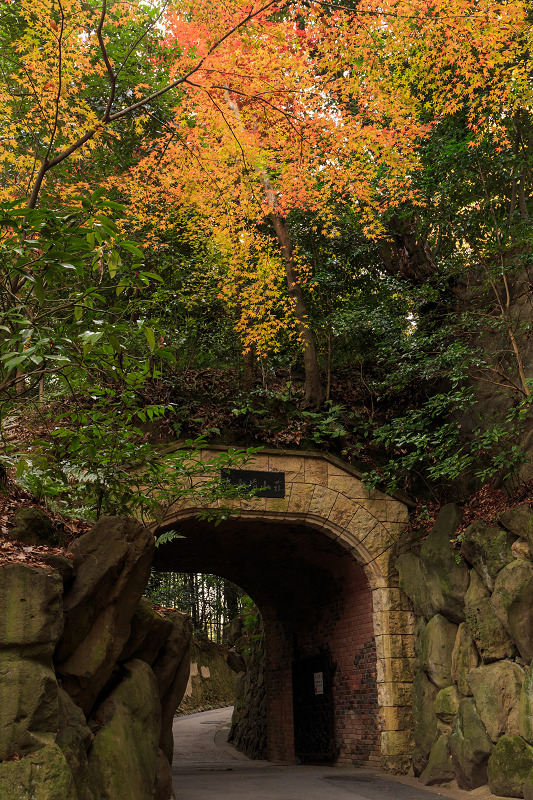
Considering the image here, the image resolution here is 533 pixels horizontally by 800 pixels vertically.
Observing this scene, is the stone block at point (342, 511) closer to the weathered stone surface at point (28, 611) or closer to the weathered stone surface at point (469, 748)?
the weathered stone surface at point (469, 748)

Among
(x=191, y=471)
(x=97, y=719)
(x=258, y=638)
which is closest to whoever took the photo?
(x=97, y=719)

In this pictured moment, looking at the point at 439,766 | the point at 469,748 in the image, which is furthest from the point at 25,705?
the point at 439,766

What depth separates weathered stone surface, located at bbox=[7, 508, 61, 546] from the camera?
5.25 metres

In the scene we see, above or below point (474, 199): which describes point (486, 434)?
below

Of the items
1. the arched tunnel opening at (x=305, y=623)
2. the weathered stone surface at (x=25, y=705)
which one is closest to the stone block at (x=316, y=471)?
the arched tunnel opening at (x=305, y=623)

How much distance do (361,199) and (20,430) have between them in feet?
21.6

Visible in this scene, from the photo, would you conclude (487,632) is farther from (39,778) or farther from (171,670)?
(39,778)

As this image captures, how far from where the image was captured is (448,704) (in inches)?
308

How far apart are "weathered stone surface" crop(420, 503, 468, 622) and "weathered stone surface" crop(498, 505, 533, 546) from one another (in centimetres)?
111

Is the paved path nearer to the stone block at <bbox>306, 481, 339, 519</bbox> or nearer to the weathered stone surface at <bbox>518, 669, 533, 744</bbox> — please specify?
the weathered stone surface at <bbox>518, 669, 533, 744</bbox>

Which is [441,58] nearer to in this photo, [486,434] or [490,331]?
[490,331]

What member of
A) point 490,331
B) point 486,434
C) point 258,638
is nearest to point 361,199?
point 490,331

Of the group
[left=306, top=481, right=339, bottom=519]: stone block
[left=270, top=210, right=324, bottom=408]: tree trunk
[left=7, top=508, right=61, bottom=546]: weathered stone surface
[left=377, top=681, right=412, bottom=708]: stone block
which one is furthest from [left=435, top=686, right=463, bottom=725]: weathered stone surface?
[left=7, top=508, right=61, bottom=546]: weathered stone surface

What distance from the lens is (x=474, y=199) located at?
31.8 ft
